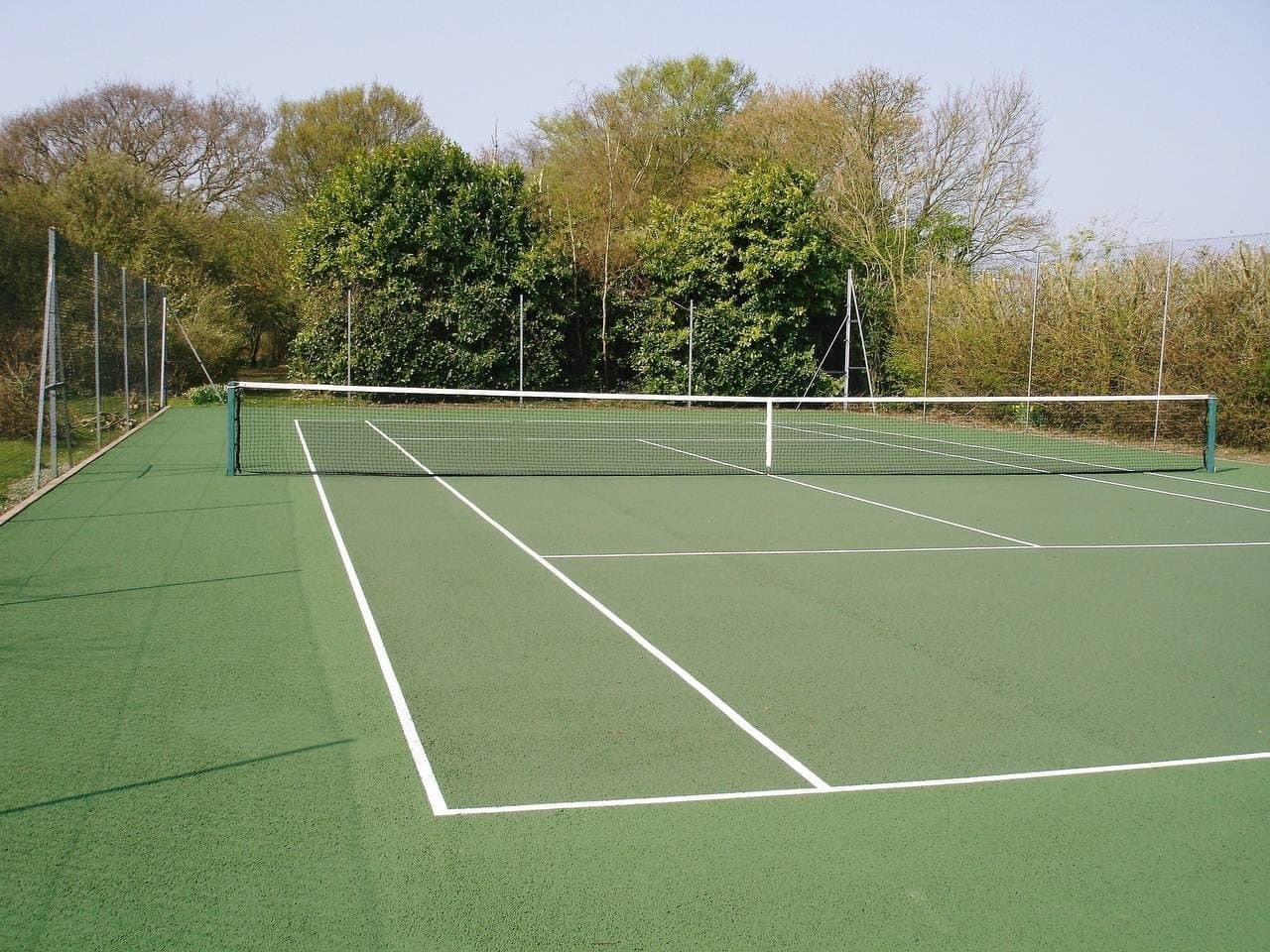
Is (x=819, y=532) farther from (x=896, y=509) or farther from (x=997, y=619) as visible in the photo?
(x=997, y=619)

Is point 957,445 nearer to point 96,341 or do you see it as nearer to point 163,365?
point 96,341

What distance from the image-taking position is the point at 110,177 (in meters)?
30.9

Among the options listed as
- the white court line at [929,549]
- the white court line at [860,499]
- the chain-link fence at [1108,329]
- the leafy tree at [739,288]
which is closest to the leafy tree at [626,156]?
the leafy tree at [739,288]

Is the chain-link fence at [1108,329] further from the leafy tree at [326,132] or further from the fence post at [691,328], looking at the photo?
the leafy tree at [326,132]

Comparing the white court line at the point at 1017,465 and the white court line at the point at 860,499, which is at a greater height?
the white court line at the point at 1017,465

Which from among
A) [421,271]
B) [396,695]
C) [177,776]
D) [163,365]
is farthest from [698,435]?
[177,776]

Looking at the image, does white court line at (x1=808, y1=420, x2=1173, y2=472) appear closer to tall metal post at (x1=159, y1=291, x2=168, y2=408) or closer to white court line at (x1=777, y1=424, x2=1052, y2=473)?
white court line at (x1=777, y1=424, x2=1052, y2=473)

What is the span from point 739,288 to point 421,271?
8.73 metres

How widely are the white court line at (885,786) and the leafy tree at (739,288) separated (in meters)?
25.6

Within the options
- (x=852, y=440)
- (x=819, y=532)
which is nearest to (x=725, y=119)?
(x=852, y=440)

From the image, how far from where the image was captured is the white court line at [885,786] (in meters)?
4.38

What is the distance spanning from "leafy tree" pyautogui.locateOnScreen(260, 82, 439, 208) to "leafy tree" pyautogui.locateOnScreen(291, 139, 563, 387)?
16.5 meters

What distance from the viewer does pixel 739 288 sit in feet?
101

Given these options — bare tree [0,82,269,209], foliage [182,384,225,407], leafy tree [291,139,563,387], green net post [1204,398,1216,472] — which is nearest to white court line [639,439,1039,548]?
green net post [1204,398,1216,472]
